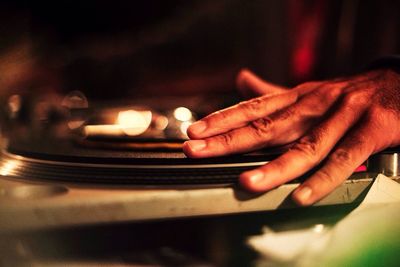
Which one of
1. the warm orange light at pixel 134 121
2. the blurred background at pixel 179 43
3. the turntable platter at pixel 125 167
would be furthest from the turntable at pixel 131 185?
the blurred background at pixel 179 43

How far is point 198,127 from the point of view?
607 mm

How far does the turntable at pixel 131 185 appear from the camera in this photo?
47cm

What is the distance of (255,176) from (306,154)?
93 millimetres

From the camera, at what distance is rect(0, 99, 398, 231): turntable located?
47cm

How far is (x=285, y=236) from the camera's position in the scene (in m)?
0.57

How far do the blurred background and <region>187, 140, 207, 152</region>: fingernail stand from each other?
0.78 metres

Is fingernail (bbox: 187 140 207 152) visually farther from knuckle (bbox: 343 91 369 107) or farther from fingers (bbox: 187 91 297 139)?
knuckle (bbox: 343 91 369 107)

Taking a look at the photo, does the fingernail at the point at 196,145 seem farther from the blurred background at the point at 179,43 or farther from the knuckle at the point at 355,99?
the blurred background at the point at 179,43

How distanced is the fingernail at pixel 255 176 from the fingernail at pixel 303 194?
5 cm

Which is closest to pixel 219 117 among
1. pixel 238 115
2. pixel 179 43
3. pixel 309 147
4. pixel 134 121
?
pixel 238 115

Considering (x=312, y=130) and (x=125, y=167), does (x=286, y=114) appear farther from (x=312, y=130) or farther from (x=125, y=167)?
(x=125, y=167)

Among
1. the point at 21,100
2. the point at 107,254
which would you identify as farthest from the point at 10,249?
the point at 21,100

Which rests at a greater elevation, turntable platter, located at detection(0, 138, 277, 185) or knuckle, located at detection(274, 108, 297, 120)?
knuckle, located at detection(274, 108, 297, 120)

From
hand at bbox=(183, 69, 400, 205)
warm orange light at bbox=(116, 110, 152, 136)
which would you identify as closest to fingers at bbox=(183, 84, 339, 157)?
hand at bbox=(183, 69, 400, 205)
